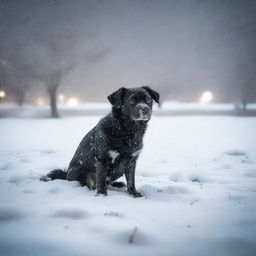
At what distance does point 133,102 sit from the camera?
14.4 feet

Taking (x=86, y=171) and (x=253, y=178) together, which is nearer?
(x=86, y=171)

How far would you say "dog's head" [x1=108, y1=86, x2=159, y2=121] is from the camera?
430 cm

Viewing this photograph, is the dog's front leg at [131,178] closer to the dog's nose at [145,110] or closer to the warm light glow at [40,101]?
the dog's nose at [145,110]

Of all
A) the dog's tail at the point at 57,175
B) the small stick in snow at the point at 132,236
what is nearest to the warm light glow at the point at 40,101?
the dog's tail at the point at 57,175

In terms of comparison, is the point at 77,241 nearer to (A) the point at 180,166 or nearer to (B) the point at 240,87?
(A) the point at 180,166

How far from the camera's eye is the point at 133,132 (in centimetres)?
445

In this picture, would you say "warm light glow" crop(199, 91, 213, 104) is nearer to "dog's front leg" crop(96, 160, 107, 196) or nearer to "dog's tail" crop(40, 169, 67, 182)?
"dog's tail" crop(40, 169, 67, 182)

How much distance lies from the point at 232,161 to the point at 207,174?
198 cm

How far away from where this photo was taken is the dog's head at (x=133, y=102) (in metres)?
4.30

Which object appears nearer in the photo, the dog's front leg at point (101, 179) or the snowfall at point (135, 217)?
the snowfall at point (135, 217)

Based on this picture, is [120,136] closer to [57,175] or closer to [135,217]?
[135,217]

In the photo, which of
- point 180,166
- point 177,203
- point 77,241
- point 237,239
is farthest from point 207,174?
point 77,241

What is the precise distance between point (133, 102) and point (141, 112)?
25cm

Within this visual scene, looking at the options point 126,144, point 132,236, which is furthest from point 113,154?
point 132,236
